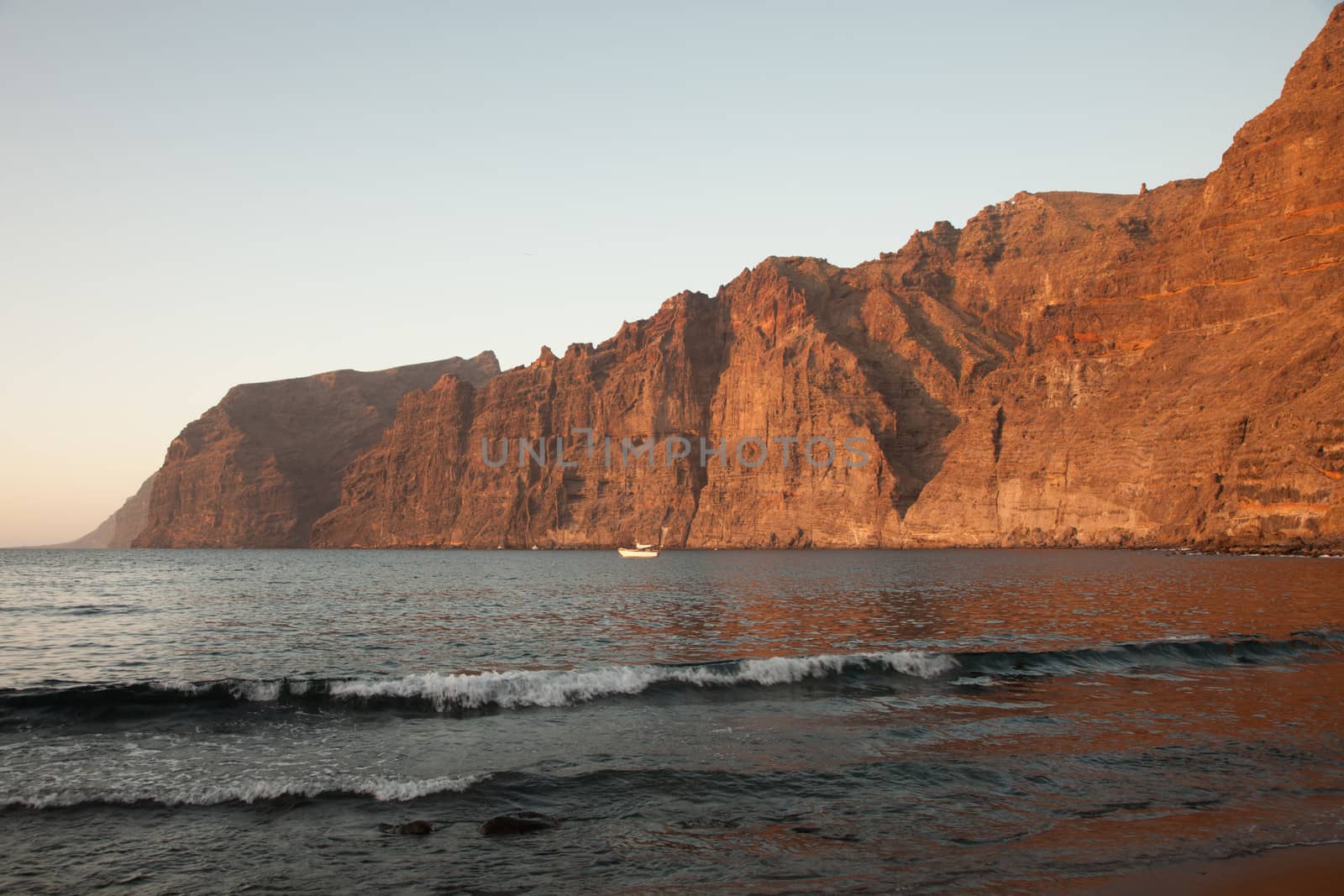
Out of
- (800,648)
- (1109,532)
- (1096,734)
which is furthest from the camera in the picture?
(1109,532)

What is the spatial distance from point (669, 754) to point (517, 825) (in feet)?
13.9

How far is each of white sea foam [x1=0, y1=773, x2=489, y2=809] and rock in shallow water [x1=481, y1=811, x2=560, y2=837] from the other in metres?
1.72

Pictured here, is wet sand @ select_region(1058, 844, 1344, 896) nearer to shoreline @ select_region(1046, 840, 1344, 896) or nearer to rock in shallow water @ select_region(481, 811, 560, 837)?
shoreline @ select_region(1046, 840, 1344, 896)

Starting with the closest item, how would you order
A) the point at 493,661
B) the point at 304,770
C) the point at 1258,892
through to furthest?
the point at 1258,892
the point at 304,770
the point at 493,661

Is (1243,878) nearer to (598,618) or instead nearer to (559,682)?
(559,682)

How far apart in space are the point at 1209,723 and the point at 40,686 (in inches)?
1064

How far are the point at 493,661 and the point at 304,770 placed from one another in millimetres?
11763

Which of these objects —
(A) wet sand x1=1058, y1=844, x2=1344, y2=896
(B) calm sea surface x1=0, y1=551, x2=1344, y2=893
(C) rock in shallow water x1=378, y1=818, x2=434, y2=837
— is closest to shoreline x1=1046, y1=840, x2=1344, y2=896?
(A) wet sand x1=1058, y1=844, x2=1344, y2=896

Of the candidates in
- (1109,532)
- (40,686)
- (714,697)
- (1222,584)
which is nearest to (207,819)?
(714,697)

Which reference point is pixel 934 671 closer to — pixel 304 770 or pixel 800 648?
pixel 800 648

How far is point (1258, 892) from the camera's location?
9.33 meters

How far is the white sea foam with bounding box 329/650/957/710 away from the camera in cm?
2016

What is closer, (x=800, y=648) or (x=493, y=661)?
(x=493, y=661)

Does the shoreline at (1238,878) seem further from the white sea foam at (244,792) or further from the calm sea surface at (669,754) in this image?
the white sea foam at (244,792)
